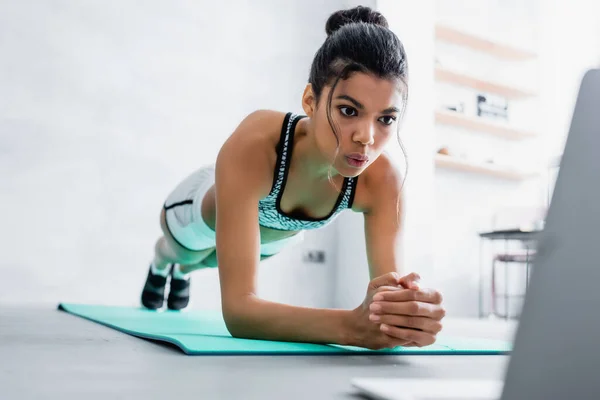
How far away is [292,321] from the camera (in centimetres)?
121

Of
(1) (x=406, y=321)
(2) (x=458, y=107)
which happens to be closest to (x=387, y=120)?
(1) (x=406, y=321)

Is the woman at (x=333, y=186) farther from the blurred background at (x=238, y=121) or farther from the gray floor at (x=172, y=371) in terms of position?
the blurred background at (x=238, y=121)

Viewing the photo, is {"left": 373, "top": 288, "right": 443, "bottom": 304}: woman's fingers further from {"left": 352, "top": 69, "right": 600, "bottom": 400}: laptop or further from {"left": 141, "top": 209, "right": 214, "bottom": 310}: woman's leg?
{"left": 141, "top": 209, "right": 214, "bottom": 310}: woman's leg

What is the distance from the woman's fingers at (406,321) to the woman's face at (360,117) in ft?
1.19

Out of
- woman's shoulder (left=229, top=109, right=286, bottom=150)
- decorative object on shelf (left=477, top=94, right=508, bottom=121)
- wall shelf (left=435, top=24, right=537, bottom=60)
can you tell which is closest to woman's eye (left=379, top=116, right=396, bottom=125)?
woman's shoulder (left=229, top=109, right=286, bottom=150)

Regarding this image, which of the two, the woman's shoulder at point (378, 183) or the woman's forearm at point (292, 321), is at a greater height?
the woman's shoulder at point (378, 183)

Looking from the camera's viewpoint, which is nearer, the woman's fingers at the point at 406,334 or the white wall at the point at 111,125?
the woman's fingers at the point at 406,334

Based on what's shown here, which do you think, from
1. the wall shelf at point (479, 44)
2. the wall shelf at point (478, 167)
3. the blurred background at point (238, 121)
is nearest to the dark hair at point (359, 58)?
the blurred background at point (238, 121)

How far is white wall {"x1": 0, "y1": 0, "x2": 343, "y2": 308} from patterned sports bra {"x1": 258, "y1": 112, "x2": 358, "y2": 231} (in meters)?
2.16

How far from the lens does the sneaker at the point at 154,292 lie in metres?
2.78

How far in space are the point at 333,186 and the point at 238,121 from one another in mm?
2765

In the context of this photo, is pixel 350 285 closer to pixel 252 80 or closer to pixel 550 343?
pixel 252 80

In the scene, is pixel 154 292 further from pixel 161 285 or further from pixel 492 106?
pixel 492 106

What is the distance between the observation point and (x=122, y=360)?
1.01 m
